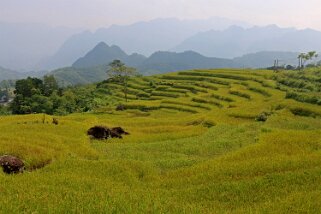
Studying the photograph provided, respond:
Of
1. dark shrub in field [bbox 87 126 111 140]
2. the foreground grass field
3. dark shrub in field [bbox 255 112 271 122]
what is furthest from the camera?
dark shrub in field [bbox 255 112 271 122]

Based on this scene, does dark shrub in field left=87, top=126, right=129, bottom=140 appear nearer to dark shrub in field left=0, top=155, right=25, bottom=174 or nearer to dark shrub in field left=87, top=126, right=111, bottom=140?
dark shrub in field left=87, top=126, right=111, bottom=140

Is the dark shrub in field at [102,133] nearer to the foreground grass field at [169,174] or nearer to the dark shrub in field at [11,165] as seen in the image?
the foreground grass field at [169,174]

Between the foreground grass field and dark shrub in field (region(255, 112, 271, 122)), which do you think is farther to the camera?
dark shrub in field (region(255, 112, 271, 122))

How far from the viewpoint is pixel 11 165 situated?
16.6 meters

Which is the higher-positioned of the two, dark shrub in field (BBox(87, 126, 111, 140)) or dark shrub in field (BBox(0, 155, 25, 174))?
dark shrub in field (BBox(0, 155, 25, 174))

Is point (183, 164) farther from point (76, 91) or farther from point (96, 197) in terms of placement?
point (76, 91)

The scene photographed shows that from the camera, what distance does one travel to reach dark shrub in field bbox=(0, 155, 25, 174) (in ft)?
54.1

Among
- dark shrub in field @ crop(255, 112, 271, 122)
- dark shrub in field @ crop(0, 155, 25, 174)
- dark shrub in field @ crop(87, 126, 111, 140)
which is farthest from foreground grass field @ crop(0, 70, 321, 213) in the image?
dark shrub in field @ crop(255, 112, 271, 122)

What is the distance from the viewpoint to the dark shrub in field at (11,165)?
16481mm

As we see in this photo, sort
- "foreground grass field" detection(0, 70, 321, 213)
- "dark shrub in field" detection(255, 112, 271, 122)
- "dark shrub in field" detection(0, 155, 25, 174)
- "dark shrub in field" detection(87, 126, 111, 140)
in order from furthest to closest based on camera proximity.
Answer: "dark shrub in field" detection(255, 112, 271, 122) < "dark shrub in field" detection(87, 126, 111, 140) < "dark shrub in field" detection(0, 155, 25, 174) < "foreground grass field" detection(0, 70, 321, 213)

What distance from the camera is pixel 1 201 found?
1147cm

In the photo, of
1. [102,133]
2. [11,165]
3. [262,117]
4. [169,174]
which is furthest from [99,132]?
[262,117]

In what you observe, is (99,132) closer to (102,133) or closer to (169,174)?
(102,133)

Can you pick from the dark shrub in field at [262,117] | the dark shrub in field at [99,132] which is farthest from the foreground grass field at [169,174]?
the dark shrub in field at [262,117]
